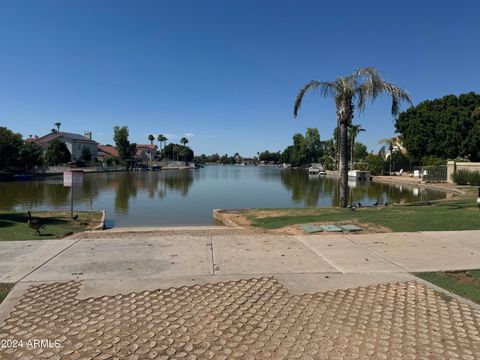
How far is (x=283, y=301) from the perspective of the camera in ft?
16.2

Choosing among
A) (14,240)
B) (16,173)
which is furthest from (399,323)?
(16,173)

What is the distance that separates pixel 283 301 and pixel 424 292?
2.07 metres

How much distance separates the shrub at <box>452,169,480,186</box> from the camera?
3669 cm

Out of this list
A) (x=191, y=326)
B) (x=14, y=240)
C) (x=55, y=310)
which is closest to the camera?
(x=191, y=326)

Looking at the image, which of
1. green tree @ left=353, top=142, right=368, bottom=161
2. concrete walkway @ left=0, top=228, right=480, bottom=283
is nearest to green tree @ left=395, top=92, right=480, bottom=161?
green tree @ left=353, top=142, right=368, bottom=161

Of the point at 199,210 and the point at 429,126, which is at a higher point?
the point at 429,126

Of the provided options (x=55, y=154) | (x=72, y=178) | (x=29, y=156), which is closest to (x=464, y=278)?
(x=72, y=178)

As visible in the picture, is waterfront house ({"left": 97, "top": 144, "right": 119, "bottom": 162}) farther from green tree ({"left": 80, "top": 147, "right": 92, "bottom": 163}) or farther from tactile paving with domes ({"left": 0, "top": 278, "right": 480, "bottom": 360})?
tactile paving with domes ({"left": 0, "top": 278, "right": 480, "bottom": 360})

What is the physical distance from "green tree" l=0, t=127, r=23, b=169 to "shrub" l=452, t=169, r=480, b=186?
59212 mm

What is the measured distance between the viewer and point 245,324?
14.0 ft

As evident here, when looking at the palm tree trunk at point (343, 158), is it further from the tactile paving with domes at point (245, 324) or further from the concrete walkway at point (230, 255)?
the tactile paving with domes at point (245, 324)

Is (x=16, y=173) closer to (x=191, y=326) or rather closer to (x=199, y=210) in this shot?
(x=199, y=210)

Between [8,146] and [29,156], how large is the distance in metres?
6.55

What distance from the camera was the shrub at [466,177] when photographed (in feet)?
120
